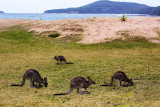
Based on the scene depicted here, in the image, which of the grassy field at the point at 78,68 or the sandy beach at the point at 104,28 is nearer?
the grassy field at the point at 78,68

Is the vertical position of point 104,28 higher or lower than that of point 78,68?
higher

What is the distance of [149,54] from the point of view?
88.6 ft

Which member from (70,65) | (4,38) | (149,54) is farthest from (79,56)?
(4,38)

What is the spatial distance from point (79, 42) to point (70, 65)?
1333 cm

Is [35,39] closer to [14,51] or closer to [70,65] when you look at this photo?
[14,51]

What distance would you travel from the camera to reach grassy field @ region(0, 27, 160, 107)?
11.3m

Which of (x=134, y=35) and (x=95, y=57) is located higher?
(x=134, y=35)

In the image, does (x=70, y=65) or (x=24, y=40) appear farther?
(x=24, y=40)

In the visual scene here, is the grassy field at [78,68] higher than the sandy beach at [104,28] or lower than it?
lower

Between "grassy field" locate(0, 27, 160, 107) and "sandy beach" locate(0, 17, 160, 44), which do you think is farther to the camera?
"sandy beach" locate(0, 17, 160, 44)

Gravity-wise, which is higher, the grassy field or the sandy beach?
the sandy beach

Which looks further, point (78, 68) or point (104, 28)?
point (104, 28)

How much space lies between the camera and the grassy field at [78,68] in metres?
11.3

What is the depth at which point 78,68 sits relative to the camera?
20.0m
